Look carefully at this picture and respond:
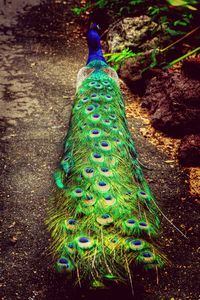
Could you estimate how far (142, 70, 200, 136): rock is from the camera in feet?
12.1

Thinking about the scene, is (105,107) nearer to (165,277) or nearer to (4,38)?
(165,277)

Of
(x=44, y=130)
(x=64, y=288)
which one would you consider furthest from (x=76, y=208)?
(x=44, y=130)

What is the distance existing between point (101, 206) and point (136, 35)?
3606mm

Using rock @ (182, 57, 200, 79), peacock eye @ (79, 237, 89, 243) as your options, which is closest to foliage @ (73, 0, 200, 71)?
rock @ (182, 57, 200, 79)

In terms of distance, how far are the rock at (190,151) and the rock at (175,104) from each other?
0.32 m

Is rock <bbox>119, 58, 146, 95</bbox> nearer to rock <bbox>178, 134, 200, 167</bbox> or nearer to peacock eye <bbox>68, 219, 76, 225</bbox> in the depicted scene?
rock <bbox>178, 134, 200, 167</bbox>

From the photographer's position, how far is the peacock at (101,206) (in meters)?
1.82

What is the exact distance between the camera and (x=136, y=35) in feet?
16.1

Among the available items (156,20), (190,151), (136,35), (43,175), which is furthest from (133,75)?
(43,175)

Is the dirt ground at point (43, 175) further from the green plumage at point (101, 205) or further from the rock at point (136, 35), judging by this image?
the rock at point (136, 35)

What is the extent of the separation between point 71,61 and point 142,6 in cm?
151

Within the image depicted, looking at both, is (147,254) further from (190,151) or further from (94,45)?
(94,45)

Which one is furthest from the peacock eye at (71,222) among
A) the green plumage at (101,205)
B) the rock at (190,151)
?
the rock at (190,151)

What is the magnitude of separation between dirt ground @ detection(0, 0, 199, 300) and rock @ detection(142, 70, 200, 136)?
32 cm
